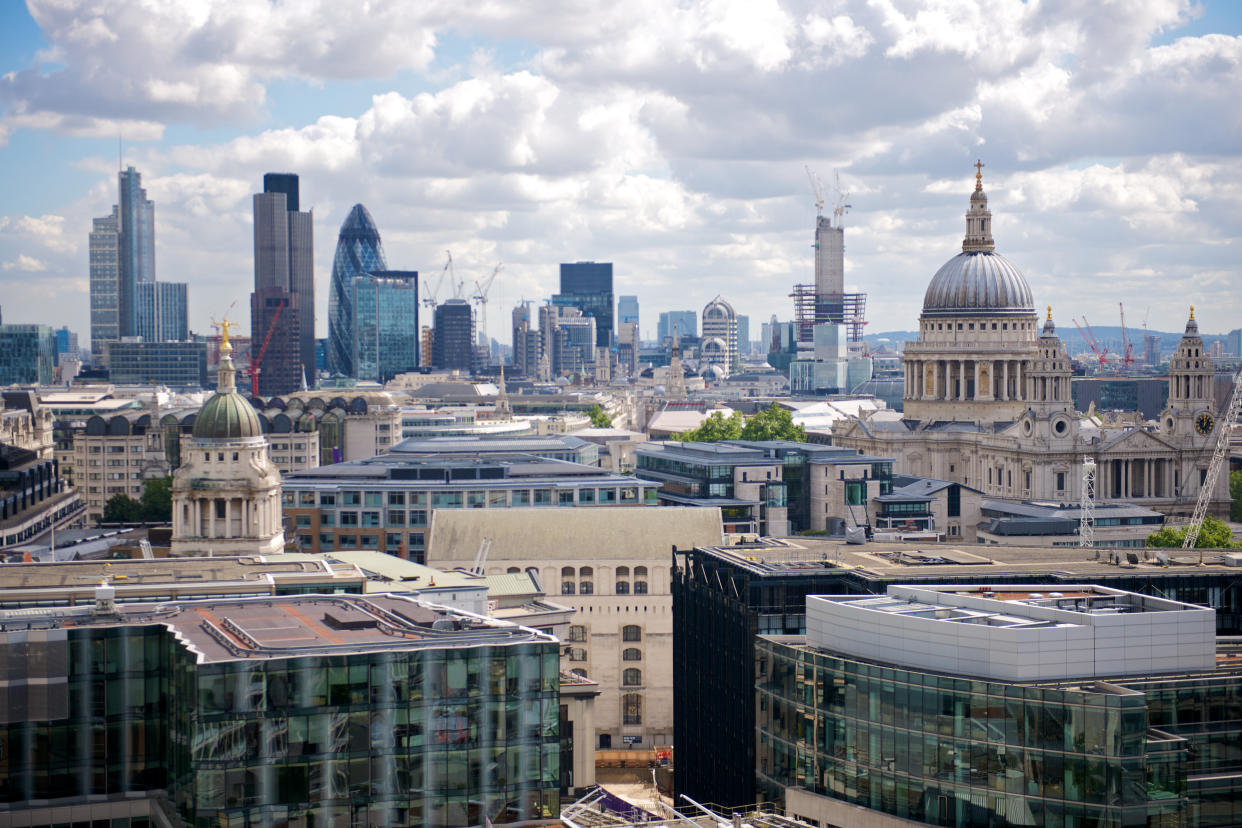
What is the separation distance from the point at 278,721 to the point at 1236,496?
497 feet

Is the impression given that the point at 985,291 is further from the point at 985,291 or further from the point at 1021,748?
the point at 1021,748

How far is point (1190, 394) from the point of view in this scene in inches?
7229

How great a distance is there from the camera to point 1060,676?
60.4 meters

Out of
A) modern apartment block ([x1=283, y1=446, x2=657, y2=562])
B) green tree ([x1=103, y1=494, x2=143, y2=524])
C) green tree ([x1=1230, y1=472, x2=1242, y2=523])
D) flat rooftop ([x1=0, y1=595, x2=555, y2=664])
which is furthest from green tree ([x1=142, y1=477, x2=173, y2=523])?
flat rooftop ([x1=0, y1=595, x2=555, y2=664])

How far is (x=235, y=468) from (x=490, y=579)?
67.9 feet

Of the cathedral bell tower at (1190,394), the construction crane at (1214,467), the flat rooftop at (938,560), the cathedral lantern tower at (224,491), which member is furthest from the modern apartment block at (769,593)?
the cathedral bell tower at (1190,394)

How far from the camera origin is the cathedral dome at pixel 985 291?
197125mm

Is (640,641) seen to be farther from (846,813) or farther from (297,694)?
(297,694)

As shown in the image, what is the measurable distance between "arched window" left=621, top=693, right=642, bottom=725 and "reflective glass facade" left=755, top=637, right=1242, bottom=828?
45.0m

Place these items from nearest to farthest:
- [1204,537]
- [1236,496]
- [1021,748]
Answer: [1021,748] < [1204,537] < [1236,496]

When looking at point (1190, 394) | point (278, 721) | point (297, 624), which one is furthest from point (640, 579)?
point (1190, 394)

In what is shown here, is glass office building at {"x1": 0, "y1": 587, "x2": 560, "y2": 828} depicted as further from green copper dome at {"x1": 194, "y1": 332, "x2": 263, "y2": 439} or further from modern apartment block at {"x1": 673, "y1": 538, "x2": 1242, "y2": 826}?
green copper dome at {"x1": 194, "y1": 332, "x2": 263, "y2": 439}

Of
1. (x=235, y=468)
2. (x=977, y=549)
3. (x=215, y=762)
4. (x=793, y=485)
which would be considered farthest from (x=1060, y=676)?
(x=793, y=485)

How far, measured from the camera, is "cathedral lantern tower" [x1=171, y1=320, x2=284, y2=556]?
11550 cm
